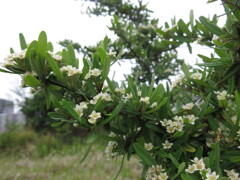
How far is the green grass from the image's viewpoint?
3299 millimetres

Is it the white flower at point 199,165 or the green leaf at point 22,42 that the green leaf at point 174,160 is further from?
the green leaf at point 22,42

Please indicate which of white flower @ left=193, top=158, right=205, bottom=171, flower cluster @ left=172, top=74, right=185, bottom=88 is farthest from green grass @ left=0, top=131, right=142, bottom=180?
white flower @ left=193, top=158, right=205, bottom=171

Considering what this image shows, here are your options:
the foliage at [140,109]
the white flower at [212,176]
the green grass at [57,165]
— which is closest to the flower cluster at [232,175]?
the foliage at [140,109]

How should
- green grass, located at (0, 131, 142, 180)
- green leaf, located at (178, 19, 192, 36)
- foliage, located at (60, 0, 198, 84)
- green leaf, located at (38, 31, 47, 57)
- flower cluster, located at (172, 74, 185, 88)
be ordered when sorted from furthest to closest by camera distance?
1. green grass, located at (0, 131, 142, 180)
2. foliage, located at (60, 0, 198, 84)
3. green leaf, located at (178, 19, 192, 36)
4. flower cluster, located at (172, 74, 185, 88)
5. green leaf, located at (38, 31, 47, 57)

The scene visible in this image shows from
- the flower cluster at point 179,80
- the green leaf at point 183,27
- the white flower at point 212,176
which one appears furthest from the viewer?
the green leaf at point 183,27

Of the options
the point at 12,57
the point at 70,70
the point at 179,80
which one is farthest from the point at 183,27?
the point at 12,57

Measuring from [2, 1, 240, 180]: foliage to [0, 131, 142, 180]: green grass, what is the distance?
247 cm

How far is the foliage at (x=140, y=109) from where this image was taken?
731 millimetres

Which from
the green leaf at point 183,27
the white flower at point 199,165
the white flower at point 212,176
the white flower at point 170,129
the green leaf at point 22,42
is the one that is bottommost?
the white flower at point 212,176

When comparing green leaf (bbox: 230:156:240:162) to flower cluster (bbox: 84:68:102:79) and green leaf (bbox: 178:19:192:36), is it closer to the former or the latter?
flower cluster (bbox: 84:68:102:79)

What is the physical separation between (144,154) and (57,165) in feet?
11.1

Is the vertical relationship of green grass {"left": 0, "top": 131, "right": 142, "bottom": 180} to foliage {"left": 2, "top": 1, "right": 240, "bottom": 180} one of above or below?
below

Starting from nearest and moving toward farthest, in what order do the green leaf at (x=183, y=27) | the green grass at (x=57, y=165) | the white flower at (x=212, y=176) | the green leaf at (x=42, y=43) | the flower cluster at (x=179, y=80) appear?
the white flower at (x=212, y=176)
the green leaf at (x=42, y=43)
the flower cluster at (x=179, y=80)
the green leaf at (x=183, y=27)
the green grass at (x=57, y=165)

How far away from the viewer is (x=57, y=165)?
3.87 m
